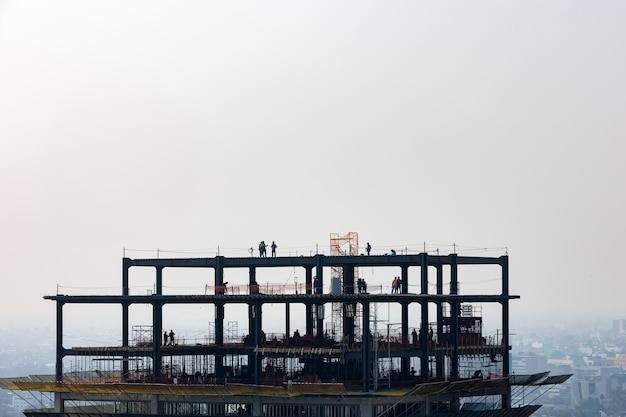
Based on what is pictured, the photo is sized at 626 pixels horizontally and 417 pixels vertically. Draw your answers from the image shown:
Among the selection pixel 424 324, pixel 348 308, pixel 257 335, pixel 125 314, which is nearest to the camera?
pixel 424 324

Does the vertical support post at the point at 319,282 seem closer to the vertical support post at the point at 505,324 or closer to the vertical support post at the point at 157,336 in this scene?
the vertical support post at the point at 157,336

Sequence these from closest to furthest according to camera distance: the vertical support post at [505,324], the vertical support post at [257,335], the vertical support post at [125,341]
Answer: the vertical support post at [257,335] → the vertical support post at [125,341] → the vertical support post at [505,324]

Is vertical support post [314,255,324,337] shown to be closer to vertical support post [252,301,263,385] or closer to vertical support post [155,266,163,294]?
vertical support post [252,301,263,385]

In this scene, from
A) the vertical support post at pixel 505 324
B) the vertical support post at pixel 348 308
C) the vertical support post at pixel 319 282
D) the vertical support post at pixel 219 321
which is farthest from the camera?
the vertical support post at pixel 505 324

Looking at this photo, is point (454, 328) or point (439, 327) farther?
point (439, 327)

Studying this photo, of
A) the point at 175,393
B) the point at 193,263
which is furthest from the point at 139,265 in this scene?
the point at 175,393

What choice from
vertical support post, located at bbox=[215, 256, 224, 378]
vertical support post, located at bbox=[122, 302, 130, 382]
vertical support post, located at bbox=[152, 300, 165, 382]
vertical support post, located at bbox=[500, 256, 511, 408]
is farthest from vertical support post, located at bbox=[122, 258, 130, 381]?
vertical support post, located at bbox=[500, 256, 511, 408]

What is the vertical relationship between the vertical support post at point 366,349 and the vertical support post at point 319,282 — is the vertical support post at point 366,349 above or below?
below

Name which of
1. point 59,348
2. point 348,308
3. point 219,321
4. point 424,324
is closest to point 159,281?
point 219,321

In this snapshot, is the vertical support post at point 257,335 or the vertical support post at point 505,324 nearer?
the vertical support post at point 257,335

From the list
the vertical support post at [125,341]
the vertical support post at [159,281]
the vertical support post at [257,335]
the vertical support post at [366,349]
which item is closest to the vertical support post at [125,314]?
the vertical support post at [125,341]

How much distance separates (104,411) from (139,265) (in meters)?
19.6

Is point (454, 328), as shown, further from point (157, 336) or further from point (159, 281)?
point (159, 281)

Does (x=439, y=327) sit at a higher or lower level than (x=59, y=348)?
higher
